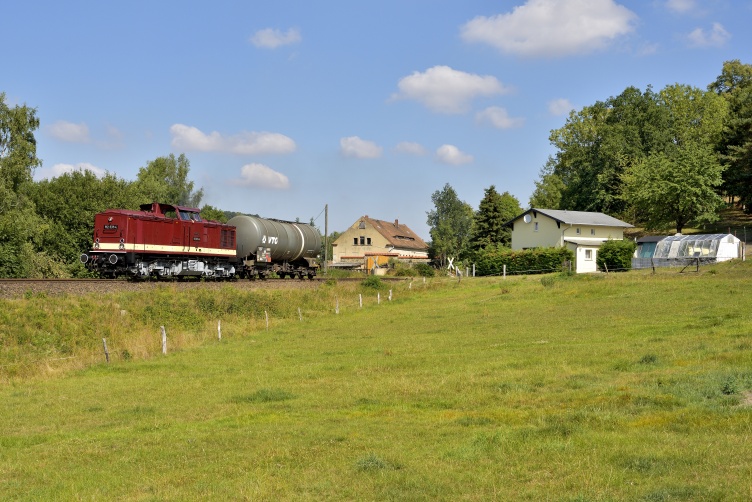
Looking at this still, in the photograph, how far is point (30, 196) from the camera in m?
69.6

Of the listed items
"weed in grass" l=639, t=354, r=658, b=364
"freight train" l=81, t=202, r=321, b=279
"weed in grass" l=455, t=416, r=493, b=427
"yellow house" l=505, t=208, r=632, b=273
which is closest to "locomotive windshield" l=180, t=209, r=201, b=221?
"freight train" l=81, t=202, r=321, b=279

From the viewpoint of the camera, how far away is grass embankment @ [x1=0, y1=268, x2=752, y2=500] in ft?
33.5

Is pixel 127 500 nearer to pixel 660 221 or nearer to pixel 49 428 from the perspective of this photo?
pixel 49 428

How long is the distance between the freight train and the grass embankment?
1536cm

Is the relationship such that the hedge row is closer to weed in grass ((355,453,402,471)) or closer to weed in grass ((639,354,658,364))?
weed in grass ((639,354,658,364))

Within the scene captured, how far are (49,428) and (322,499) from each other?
9216mm

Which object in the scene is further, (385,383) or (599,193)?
Result: (599,193)

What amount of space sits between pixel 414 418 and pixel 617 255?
183 feet

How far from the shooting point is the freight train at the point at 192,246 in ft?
141

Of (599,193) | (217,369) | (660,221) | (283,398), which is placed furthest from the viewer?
(599,193)

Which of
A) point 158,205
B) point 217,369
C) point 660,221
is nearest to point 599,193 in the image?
point 660,221

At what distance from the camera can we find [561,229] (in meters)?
77.9

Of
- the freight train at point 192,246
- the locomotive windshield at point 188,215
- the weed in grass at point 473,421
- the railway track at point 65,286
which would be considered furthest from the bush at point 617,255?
the weed in grass at point 473,421

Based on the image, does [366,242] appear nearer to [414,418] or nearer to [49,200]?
[49,200]
